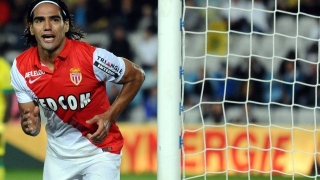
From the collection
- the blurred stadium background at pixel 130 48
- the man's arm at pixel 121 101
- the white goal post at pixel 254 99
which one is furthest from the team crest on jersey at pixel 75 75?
the blurred stadium background at pixel 130 48

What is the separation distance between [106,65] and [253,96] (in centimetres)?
628

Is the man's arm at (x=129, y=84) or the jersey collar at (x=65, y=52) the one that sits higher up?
the jersey collar at (x=65, y=52)

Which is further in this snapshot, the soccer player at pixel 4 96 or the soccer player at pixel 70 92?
the soccer player at pixel 4 96

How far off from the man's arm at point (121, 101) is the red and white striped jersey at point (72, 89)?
0.06 meters

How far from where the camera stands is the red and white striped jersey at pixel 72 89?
4684mm

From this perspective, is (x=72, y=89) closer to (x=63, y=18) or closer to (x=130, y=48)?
(x=63, y=18)

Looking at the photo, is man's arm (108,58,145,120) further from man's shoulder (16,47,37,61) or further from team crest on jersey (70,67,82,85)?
man's shoulder (16,47,37,61)

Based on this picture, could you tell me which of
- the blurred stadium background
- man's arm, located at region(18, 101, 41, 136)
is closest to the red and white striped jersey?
man's arm, located at region(18, 101, 41, 136)

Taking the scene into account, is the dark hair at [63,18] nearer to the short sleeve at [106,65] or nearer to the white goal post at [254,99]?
the short sleeve at [106,65]

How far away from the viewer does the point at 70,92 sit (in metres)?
4.67

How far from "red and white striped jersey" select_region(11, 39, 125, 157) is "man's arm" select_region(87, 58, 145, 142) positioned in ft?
0.21

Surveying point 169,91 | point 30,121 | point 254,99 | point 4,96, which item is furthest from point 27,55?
point 254,99

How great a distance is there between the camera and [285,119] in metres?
10.6

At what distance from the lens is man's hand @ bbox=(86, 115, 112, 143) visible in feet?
14.9
